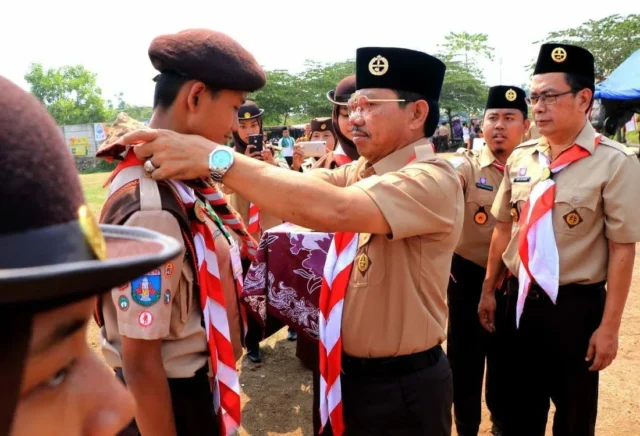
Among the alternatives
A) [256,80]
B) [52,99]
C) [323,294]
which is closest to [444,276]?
[323,294]

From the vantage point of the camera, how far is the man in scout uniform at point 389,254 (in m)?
2.03

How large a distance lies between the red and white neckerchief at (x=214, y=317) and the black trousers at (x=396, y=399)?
22.5 inches

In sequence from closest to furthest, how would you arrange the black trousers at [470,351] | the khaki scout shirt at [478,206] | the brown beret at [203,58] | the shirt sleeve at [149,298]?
1. the shirt sleeve at [149,298]
2. the brown beret at [203,58]
3. the black trousers at [470,351]
4. the khaki scout shirt at [478,206]

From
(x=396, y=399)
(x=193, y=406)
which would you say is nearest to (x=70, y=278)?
(x=193, y=406)

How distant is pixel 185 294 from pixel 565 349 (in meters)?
2.34

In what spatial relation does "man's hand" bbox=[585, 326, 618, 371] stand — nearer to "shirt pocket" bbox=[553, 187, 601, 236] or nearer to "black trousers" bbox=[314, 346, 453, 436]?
"shirt pocket" bbox=[553, 187, 601, 236]

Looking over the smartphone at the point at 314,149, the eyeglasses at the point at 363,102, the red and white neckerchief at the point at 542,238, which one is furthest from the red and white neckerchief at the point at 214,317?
the smartphone at the point at 314,149

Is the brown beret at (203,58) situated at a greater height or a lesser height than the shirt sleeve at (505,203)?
greater

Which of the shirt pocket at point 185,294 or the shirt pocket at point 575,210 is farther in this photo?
the shirt pocket at point 575,210

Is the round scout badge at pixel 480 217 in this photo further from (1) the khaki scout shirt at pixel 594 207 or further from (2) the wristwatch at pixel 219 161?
(2) the wristwatch at pixel 219 161

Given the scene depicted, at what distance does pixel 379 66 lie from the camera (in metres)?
2.39

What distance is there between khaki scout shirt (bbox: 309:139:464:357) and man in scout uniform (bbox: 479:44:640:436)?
1109mm

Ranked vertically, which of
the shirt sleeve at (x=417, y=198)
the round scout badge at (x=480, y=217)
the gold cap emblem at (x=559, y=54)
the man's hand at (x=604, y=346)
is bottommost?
the man's hand at (x=604, y=346)

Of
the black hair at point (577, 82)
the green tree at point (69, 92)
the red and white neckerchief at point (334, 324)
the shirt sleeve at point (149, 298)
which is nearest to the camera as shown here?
the shirt sleeve at point (149, 298)
